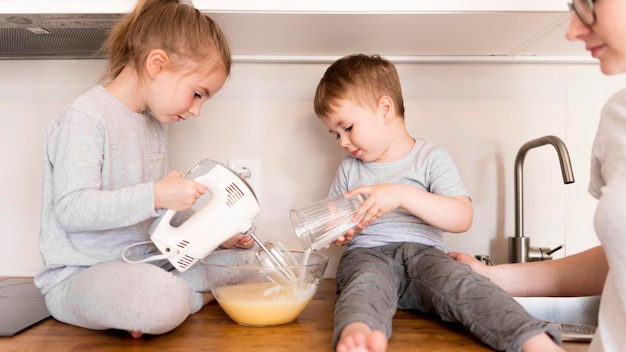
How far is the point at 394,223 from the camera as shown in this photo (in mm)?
1157

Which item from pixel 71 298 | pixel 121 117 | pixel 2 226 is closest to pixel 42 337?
pixel 71 298

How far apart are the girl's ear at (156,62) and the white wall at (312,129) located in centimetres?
35

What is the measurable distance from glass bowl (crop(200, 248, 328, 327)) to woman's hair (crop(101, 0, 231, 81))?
0.38m

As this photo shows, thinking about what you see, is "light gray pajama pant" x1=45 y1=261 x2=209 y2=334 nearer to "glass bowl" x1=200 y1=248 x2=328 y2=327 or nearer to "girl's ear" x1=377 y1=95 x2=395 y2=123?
"glass bowl" x1=200 y1=248 x2=328 y2=327

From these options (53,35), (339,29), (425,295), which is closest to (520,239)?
(425,295)

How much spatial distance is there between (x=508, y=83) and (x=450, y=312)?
2.28 feet

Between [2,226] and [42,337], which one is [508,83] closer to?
[42,337]

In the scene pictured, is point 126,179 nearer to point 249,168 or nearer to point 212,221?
point 212,221

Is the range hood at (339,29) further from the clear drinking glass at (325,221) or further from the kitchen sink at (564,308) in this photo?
the kitchen sink at (564,308)

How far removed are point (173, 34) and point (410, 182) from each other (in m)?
0.56

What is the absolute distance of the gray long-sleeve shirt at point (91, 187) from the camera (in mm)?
887

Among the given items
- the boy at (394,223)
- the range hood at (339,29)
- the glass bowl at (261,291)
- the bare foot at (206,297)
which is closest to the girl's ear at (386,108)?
the boy at (394,223)

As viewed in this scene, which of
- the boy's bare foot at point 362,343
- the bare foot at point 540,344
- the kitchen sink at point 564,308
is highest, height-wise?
the boy's bare foot at point 362,343

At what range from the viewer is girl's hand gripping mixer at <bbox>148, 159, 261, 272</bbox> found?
2.94 ft
